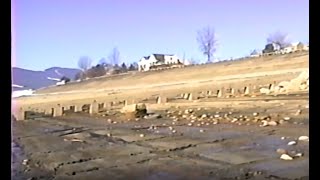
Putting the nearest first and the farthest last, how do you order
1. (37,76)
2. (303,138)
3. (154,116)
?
(303,138)
(37,76)
(154,116)

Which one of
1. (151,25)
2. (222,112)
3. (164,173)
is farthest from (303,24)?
(164,173)

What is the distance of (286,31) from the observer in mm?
1521

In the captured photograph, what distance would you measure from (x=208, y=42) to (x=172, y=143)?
0.39 m

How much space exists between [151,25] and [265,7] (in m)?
0.42

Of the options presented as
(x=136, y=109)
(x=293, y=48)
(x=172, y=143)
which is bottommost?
(x=172, y=143)

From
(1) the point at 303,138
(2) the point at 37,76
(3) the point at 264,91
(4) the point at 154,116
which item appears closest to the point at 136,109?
(4) the point at 154,116

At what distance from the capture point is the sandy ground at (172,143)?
4.81ft

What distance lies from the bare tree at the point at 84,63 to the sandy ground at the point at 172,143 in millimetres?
182

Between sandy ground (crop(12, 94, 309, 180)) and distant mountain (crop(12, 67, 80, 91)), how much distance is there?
5.3 inches

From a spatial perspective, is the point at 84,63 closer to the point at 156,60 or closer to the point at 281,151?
the point at 156,60

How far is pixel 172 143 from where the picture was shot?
1.57m
